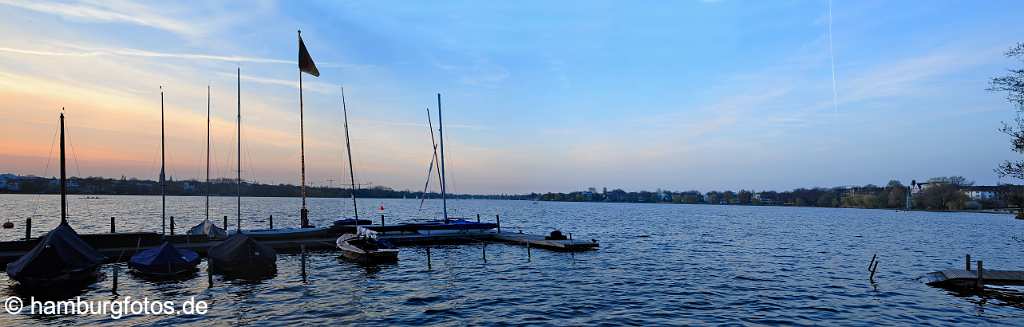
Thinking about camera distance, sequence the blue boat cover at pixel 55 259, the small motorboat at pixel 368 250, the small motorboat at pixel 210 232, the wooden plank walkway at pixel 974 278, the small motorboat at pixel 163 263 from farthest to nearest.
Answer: the small motorboat at pixel 210 232 < the small motorboat at pixel 368 250 < the small motorboat at pixel 163 263 < the wooden plank walkway at pixel 974 278 < the blue boat cover at pixel 55 259

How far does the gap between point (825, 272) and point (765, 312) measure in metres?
16.4

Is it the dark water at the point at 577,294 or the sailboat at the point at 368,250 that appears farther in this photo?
the sailboat at the point at 368,250

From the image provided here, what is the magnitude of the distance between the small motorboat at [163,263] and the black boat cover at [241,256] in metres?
1.28

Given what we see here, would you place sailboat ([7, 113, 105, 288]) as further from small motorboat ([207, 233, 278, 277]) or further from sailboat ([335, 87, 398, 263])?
sailboat ([335, 87, 398, 263])

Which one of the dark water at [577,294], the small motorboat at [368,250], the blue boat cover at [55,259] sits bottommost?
the dark water at [577,294]

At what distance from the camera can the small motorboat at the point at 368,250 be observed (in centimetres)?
3641

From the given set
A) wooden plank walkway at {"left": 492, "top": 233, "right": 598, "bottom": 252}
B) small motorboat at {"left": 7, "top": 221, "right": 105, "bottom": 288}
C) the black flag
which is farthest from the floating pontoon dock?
the black flag

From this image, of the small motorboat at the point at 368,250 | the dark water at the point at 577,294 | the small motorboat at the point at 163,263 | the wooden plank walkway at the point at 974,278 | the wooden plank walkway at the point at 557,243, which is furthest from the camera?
the wooden plank walkway at the point at 557,243

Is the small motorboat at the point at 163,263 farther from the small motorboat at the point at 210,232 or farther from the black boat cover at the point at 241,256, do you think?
the small motorboat at the point at 210,232

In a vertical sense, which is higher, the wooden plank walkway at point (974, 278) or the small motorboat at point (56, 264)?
the small motorboat at point (56, 264)

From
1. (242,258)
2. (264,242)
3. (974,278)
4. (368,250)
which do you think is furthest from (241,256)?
(974,278)

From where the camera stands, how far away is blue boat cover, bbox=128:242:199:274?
29.9 meters

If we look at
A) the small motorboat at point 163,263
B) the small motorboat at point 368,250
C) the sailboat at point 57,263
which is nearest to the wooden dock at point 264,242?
the small motorboat at point 368,250

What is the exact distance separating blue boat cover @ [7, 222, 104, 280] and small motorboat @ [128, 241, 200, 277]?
6.63ft
